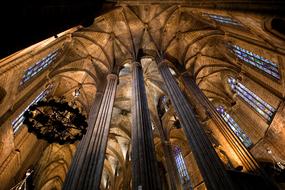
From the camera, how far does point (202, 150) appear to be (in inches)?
332

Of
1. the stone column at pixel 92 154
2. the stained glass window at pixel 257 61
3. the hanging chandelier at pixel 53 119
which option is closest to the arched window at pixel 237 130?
the stained glass window at pixel 257 61

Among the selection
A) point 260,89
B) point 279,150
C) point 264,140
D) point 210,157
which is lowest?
point 210,157

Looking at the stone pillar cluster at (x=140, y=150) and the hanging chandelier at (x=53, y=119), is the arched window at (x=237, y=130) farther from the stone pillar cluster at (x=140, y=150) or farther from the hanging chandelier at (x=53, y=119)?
the hanging chandelier at (x=53, y=119)

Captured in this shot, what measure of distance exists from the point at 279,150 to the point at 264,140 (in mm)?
1151

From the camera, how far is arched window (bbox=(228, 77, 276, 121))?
12203 mm

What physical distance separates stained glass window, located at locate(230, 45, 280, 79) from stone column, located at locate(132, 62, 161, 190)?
7.29 m

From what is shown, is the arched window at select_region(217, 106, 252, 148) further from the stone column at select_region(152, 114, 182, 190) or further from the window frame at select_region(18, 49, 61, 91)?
the window frame at select_region(18, 49, 61, 91)

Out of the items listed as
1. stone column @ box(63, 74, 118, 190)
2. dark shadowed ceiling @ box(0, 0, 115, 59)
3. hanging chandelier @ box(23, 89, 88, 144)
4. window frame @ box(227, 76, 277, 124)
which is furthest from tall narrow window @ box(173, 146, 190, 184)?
dark shadowed ceiling @ box(0, 0, 115, 59)

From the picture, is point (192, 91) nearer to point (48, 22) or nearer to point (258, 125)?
point (258, 125)

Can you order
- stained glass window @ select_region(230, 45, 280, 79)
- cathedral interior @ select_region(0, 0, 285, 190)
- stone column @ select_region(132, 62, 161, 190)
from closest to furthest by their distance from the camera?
stone column @ select_region(132, 62, 161, 190) → cathedral interior @ select_region(0, 0, 285, 190) → stained glass window @ select_region(230, 45, 280, 79)

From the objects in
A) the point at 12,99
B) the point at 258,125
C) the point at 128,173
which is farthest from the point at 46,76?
the point at 258,125

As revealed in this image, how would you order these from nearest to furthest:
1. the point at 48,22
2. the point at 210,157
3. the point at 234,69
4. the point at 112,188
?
the point at 48,22 < the point at 210,157 < the point at 234,69 < the point at 112,188

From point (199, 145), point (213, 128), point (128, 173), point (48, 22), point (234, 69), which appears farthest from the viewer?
point (128, 173)

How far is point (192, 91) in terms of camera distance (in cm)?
1405
